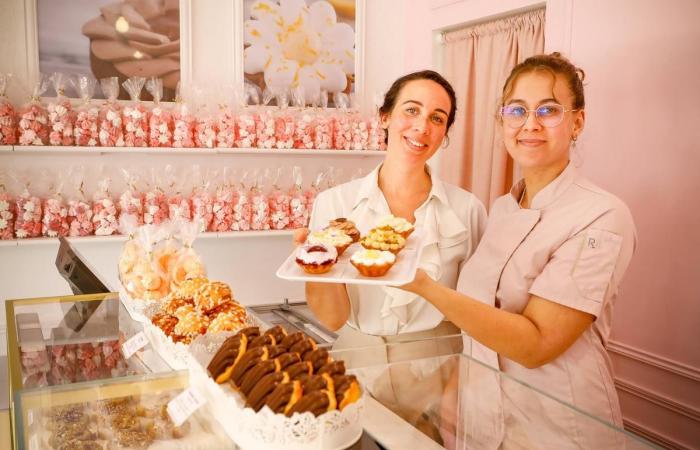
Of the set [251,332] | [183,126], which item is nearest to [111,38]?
[183,126]

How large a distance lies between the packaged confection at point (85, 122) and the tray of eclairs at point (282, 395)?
9.66 ft

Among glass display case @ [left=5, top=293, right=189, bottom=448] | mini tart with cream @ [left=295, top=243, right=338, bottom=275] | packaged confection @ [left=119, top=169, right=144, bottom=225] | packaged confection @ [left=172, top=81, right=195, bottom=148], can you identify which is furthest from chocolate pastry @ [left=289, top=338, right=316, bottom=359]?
packaged confection @ [left=172, top=81, right=195, bottom=148]

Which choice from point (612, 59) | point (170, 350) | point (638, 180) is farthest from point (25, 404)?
point (612, 59)

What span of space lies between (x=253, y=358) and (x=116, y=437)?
0.38 metres

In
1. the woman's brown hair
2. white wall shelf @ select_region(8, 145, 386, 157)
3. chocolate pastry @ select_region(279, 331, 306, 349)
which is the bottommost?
chocolate pastry @ select_region(279, 331, 306, 349)

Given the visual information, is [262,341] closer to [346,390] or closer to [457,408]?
[346,390]

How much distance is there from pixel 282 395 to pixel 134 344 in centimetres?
84

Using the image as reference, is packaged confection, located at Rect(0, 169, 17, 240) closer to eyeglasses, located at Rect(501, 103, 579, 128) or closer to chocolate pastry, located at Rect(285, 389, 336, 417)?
eyeglasses, located at Rect(501, 103, 579, 128)

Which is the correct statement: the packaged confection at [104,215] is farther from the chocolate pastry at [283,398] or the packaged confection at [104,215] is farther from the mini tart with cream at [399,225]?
the chocolate pastry at [283,398]

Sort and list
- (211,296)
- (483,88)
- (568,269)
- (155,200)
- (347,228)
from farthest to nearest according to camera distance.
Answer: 1. (483,88)
2. (155,200)
3. (347,228)
4. (568,269)
5. (211,296)

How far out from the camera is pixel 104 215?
12.8 feet

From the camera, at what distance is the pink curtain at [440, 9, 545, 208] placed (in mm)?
4164

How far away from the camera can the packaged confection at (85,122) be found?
3.81 meters

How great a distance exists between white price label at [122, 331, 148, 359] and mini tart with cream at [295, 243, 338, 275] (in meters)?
0.51
